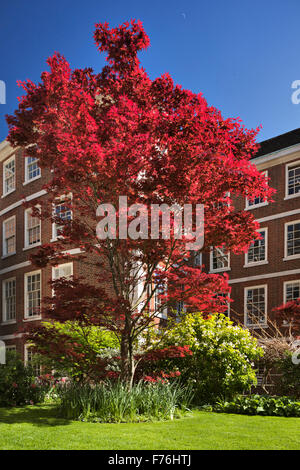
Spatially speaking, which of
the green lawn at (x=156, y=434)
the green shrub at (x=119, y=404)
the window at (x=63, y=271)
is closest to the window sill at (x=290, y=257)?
the window at (x=63, y=271)

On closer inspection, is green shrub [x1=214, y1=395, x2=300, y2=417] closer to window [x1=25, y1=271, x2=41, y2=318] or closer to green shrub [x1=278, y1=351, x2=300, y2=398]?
green shrub [x1=278, y1=351, x2=300, y2=398]

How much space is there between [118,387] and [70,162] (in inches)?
182

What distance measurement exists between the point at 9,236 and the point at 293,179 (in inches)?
596

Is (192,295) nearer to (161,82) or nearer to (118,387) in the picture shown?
(118,387)

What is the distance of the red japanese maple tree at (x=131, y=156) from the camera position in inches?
361

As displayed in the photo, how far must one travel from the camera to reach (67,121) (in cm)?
1002

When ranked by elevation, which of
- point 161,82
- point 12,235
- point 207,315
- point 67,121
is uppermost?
point 161,82

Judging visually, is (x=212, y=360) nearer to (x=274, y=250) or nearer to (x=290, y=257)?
(x=290, y=257)

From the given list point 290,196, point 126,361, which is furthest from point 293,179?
point 126,361

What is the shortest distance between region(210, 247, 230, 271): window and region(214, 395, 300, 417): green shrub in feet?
53.9

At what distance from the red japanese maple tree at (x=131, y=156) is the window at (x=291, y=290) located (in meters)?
15.0

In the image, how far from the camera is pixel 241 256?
87.5 ft
